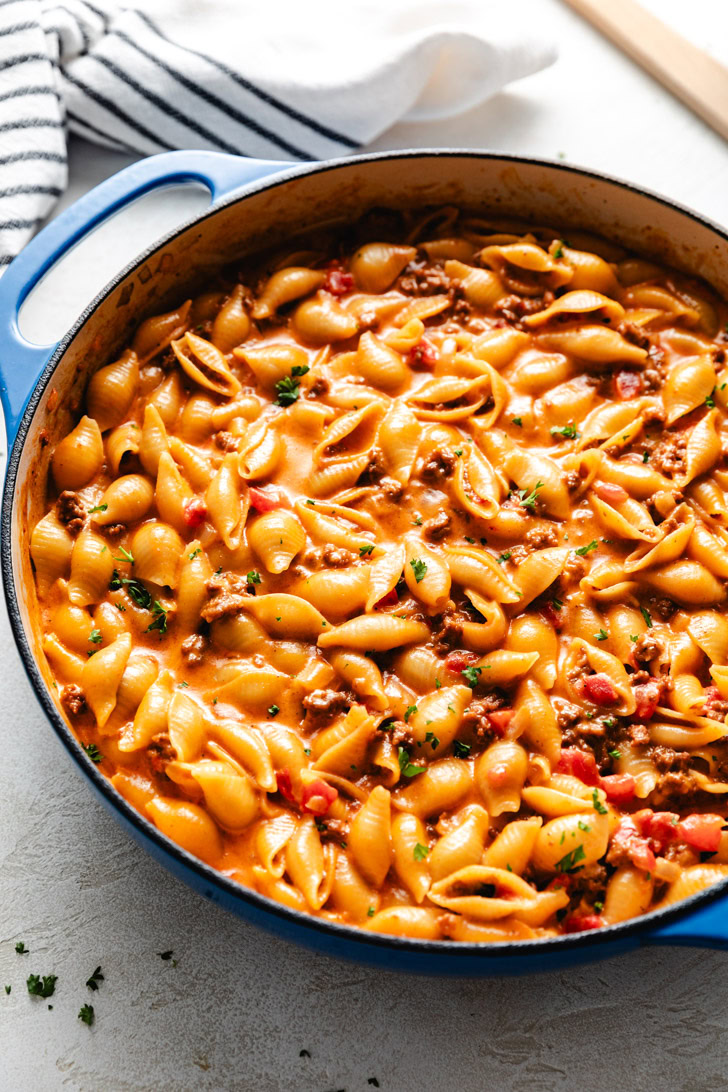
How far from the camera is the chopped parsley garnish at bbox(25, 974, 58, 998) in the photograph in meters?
3.11

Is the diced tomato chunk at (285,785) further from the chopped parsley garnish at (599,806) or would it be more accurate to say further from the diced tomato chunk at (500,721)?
the chopped parsley garnish at (599,806)

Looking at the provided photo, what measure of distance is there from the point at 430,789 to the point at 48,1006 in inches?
48.9

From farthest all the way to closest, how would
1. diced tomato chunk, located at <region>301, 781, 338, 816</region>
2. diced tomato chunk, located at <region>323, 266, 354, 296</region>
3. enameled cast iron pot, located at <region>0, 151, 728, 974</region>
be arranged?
diced tomato chunk, located at <region>323, 266, 354, 296</region> → diced tomato chunk, located at <region>301, 781, 338, 816</region> → enameled cast iron pot, located at <region>0, 151, 728, 974</region>

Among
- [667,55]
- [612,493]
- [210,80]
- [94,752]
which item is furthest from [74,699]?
[667,55]

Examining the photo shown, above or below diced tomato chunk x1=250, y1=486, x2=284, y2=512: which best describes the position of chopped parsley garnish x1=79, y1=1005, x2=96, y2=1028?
below

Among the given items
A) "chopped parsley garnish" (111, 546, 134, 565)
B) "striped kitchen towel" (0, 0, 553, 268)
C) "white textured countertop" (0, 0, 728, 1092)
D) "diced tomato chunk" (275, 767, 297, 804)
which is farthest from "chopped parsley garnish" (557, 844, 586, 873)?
"striped kitchen towel" (0, 0, 553, 268)

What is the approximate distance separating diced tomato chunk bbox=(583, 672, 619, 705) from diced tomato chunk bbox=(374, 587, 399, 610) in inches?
23.1

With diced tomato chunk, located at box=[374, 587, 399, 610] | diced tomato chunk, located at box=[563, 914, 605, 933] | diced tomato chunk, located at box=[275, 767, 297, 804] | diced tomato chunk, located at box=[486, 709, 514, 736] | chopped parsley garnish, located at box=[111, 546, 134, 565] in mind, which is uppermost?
diced tomato chunk, located at box=[374, 587, 399, 610]

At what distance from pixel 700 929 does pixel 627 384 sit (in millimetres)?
1775

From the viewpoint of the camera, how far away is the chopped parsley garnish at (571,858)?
284 cm

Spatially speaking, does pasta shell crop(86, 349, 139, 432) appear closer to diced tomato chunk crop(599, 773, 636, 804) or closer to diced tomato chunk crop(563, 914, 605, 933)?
diced tomato chunk crop(599, 773, 636, 804)

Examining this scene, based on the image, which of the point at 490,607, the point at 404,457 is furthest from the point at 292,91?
the point at 490,607

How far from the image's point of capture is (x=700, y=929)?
8.30 feet

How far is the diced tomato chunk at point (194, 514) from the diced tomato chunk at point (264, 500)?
0.48ft
